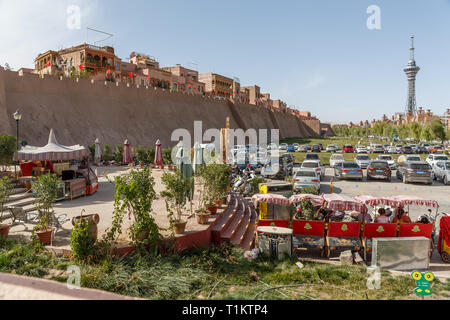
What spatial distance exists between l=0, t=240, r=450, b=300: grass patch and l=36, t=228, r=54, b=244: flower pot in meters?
0.25

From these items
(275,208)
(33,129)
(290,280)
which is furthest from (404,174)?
(33,129)

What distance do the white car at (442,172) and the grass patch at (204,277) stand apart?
15.2 m

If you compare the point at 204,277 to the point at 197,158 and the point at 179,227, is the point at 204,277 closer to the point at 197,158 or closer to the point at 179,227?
the point at 179,227

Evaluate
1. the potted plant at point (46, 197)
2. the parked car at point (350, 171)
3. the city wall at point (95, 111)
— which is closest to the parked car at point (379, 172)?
the parked car at point (350, 171)

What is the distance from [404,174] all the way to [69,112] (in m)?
32.0

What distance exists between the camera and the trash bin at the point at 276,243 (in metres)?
7.24

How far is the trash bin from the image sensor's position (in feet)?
23.8

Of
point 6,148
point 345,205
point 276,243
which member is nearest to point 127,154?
point 6,148

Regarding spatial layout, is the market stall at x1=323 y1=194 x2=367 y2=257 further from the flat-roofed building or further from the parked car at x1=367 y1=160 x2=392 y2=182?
the flat-roofed building

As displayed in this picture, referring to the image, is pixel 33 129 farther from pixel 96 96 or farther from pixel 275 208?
pixel 275 208

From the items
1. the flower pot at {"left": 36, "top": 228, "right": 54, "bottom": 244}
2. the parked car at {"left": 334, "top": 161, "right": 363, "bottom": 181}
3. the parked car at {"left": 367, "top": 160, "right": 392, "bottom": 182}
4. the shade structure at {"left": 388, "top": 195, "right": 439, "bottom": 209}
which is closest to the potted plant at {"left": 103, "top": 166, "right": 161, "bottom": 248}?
the flower pot at {"left": 36, "top": 228, "right": 54, "bottom": 244}

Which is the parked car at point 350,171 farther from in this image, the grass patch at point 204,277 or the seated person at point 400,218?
the grass patch at point 204,277

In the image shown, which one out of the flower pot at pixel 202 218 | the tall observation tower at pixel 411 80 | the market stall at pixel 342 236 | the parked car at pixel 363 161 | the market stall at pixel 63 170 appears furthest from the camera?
the tall observation tower at pixel 411 80

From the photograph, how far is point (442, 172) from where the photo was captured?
18.6m
